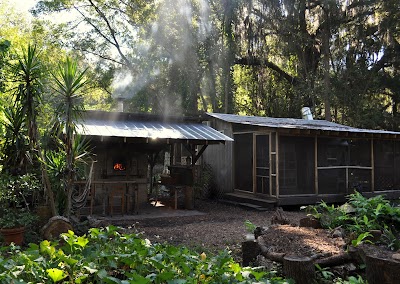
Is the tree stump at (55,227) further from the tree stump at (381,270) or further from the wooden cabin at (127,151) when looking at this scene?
the tree stump at (381,270)

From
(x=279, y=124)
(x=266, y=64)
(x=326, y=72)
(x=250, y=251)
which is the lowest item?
(x=250, y=251)

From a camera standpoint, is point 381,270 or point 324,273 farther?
point 324,273

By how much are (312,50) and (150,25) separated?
8.60m

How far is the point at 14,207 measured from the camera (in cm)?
666

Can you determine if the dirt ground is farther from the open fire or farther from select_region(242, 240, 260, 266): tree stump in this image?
the open fire

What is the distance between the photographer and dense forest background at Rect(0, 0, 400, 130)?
1814cm

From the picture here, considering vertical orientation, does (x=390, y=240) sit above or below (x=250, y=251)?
above

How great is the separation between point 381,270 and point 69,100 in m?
5.19

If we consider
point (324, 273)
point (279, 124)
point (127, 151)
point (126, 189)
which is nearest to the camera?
point (324, 273)

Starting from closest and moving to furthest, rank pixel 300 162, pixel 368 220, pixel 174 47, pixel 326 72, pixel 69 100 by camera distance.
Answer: pixel 368 220 → pixel 69 100 → pixel 300 162 → pixel 174 47 → pixel 326 72

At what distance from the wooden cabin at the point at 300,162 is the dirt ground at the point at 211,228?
1.20 metres

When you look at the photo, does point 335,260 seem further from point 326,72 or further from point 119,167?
point 326,72

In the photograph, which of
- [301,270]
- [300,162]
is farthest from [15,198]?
[300,162]

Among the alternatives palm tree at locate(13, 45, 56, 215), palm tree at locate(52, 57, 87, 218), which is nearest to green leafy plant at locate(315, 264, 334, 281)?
palm tree at locate(52, 57, 87, 218)
